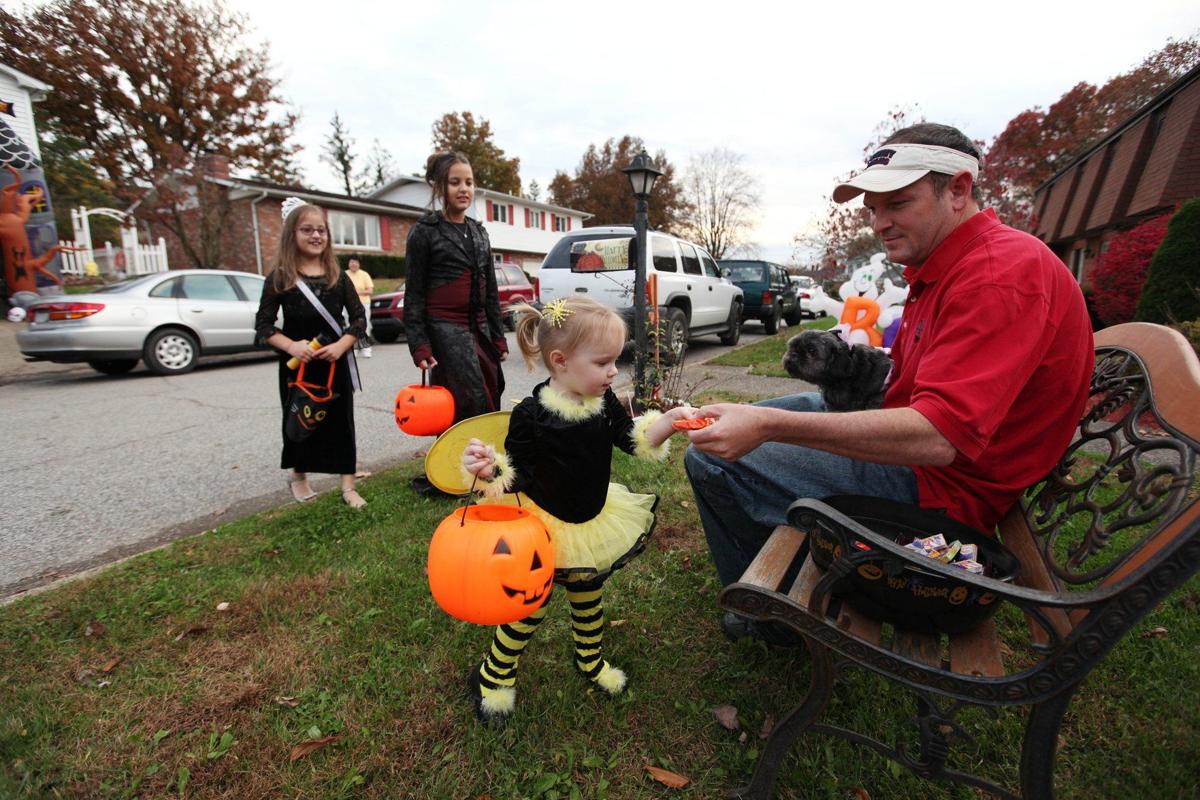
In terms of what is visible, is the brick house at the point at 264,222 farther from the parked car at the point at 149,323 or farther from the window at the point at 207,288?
the parked car at the point at 149,323

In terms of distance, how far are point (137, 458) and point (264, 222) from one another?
21.6 meters

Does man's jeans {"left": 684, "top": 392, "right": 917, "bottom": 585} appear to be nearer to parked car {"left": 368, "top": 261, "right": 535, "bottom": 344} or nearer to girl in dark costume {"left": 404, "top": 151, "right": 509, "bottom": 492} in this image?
girl in dark costume {"left": 404, "top": 151, "right": 509, "bottom": 492}

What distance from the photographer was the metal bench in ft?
4.10

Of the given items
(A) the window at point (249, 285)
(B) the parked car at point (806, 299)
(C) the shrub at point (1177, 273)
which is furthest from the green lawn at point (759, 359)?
(A) the window at point (249, 285)

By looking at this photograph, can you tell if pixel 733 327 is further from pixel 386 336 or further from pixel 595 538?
pixel 595 538

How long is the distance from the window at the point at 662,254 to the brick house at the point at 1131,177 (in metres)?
10.3

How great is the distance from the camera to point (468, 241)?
12.7ft

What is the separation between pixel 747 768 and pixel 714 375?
22.8 ft

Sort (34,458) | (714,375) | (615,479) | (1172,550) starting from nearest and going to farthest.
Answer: (1172,550) → (615,479) → (34,458) → (714,375)

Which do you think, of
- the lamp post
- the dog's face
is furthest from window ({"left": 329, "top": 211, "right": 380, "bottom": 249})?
the dog's face

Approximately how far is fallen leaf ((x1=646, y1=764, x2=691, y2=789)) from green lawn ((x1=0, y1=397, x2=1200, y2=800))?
0.02 metres

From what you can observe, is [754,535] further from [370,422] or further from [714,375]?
[714,375]

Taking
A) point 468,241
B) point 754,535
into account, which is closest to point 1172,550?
point 754,535

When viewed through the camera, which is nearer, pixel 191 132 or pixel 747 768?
pixel 747 768
